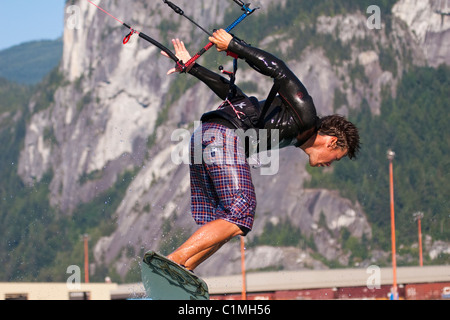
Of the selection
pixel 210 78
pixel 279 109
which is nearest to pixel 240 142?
pixel 279 109

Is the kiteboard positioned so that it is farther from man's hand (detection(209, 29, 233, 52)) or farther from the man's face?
man's hand (detection(209, 29, 233, 52))

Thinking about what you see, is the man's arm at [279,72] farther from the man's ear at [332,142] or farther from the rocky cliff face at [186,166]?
the rocky cliff face at [186,166]

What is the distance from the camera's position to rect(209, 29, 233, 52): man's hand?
8.34m

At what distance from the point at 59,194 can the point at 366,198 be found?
8042 centimetres

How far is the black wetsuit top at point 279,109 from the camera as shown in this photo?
833cm

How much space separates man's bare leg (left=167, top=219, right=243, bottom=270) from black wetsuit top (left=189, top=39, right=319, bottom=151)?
1.06 m

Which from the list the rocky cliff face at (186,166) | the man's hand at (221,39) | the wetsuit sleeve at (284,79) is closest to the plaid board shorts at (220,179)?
the wetsuit sleeve at (284,79)

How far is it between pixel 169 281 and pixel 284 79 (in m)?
2.33

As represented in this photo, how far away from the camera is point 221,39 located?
8344mm

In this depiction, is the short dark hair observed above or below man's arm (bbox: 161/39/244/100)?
below

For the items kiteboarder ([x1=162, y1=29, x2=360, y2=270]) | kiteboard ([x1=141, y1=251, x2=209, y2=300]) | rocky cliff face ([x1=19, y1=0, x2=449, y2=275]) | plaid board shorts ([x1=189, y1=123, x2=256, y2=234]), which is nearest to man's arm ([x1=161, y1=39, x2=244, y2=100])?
kiteboarder ([x1=162, y1=29, x2=360, y2=270])

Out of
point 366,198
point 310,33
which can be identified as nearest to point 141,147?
point 310,33
